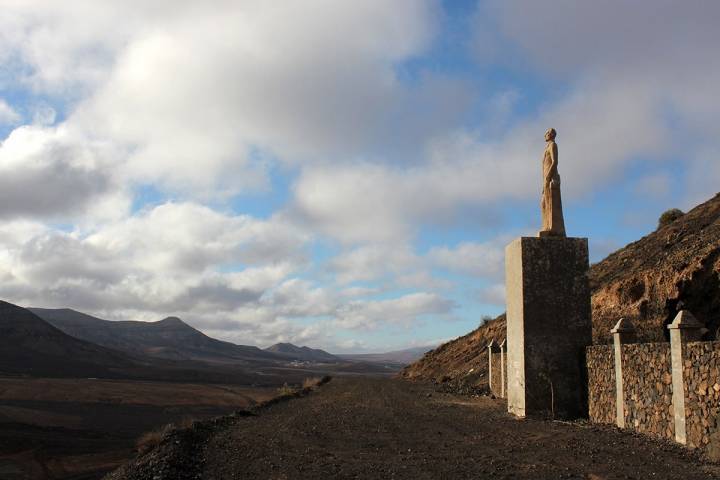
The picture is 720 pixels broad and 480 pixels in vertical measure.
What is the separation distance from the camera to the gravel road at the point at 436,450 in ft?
26.3

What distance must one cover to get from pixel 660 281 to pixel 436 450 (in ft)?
44.8

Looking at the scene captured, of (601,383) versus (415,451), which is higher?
(601,383)

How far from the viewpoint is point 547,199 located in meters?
14.6

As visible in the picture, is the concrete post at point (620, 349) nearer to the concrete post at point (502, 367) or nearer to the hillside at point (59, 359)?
the concrete post at point (502, 367)

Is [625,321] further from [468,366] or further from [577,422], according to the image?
[468,366]

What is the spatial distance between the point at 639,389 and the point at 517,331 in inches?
142

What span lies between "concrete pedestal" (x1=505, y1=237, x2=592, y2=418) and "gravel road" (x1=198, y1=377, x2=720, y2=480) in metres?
0.80

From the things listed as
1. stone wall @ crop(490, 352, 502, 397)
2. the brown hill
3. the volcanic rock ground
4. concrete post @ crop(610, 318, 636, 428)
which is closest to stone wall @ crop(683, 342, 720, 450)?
the volcanic rock ground

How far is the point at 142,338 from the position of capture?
186 metres

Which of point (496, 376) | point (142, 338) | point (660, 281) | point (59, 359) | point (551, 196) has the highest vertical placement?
point (551, 196)

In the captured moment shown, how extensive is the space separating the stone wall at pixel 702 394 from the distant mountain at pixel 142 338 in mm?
157382

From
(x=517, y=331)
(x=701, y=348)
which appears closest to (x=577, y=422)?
(x=517, y=331)

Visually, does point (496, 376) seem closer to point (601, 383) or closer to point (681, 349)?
point (601, 383)

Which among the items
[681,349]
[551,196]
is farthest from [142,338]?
[681,349]
